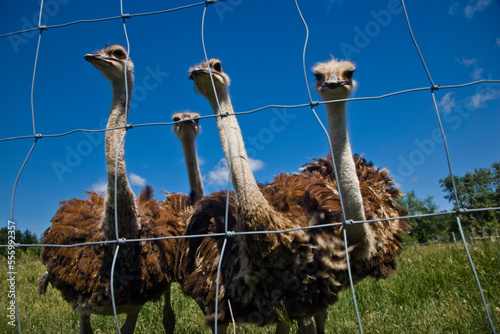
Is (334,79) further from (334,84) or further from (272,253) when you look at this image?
(272,253)

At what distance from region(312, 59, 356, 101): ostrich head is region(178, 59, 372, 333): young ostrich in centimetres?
74

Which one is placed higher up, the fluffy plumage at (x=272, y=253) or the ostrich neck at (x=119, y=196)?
the ostrich neck at (x=119, y=196)

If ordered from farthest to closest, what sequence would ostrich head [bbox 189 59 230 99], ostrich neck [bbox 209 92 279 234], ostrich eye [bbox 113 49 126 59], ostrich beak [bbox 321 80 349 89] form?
1. ostrich eye [bbox 113 49 126 59]
2. ostrich head [bbox 189 59 230 99]
3. ostrich beak [bbox 321 80 349 89]
4. ostrich neck [bbox 209 92 279 234]

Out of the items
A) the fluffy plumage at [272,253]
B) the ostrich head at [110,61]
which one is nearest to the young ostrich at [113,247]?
the ostrich head at [110,61]

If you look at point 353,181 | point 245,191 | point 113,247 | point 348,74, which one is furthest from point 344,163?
point 113,247

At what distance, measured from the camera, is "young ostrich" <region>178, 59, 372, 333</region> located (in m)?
2.63

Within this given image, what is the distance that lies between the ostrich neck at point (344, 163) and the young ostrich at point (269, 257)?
0.05 metres

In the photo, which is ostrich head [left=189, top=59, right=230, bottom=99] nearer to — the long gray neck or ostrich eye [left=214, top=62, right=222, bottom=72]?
ostrich eye [left=214, top=62, right=222, bottom=72]

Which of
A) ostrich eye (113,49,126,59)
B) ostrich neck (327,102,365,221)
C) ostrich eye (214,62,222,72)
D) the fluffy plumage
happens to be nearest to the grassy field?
the fluffy plumage

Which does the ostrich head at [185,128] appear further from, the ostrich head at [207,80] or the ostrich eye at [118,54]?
the ostrich head at [207,80]

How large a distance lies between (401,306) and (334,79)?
2.50m

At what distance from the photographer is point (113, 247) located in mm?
3189

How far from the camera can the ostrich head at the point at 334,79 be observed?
2994 mm

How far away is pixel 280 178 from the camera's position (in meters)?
3.74
